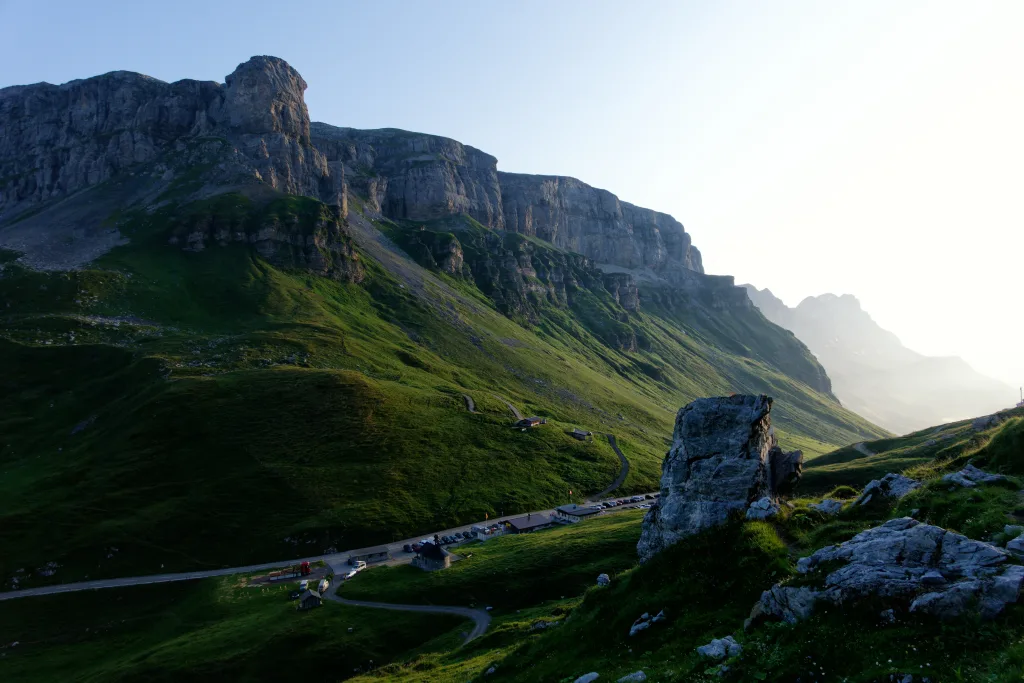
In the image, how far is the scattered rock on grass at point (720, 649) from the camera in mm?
19391

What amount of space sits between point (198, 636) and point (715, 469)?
209ft

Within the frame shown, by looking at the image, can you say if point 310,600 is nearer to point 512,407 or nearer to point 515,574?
point 515,574

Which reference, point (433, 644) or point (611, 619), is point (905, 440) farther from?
point (611, 619)

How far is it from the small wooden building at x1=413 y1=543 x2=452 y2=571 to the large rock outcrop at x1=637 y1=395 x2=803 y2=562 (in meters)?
48.8

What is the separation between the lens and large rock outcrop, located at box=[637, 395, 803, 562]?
28734 mm

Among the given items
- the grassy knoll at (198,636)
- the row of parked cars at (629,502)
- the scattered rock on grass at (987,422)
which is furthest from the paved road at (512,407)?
the scattered rock on grass at (987,422)

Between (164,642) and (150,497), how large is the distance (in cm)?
3798

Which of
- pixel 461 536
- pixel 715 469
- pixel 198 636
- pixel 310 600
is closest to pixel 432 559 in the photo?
pixel 310 600

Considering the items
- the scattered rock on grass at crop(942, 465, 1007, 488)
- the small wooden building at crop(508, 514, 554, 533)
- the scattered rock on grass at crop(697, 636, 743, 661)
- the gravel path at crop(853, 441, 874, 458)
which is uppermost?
the scattered rock on grass at crop(942, 465, 1007, 488)

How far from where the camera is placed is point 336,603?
67.2m

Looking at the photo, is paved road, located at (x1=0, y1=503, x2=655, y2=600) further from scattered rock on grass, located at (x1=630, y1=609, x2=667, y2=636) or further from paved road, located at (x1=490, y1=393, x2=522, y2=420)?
scattered rock on grass, located at (x1=630, y1=609, x2=667, y2=636)

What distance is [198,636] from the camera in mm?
62062

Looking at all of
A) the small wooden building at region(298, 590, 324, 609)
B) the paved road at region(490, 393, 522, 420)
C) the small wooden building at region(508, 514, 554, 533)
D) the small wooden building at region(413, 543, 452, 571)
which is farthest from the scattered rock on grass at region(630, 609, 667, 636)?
the paved road at region(490, 393, 522, 420)

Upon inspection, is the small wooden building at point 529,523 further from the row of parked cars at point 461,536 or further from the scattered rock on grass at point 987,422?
the scattered rock on grass at point 987,422
